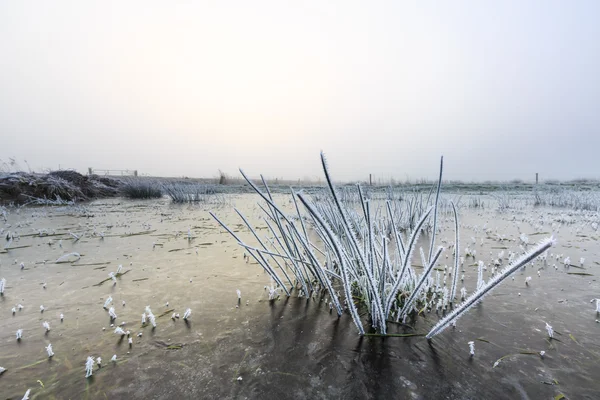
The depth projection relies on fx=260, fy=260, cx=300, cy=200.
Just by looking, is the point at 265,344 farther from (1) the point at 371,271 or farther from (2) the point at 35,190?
(2) the point at 35,190

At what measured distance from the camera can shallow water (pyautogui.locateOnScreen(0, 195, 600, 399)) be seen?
1182 mm

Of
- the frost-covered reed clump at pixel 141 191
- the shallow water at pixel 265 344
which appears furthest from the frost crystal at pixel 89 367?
the frost-covered reed clump at pixel 141 191

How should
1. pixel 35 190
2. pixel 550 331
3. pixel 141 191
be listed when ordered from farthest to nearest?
1. pixel 141 191
2. pixel 35 190
3. pixel 550 331

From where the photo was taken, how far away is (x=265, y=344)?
1514 millimetres

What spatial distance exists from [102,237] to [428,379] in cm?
481

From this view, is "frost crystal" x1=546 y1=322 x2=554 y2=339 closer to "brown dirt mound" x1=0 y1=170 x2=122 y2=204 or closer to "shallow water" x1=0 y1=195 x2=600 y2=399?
"shallow water" x1=0 y1=195 x2=600 y2=399

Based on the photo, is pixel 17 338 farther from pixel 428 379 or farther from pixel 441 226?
Result: pixel 441 226

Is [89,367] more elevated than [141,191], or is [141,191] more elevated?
[141,191]

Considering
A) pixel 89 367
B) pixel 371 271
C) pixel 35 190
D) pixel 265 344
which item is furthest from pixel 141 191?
pixel 371 271

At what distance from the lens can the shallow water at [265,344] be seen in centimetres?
118

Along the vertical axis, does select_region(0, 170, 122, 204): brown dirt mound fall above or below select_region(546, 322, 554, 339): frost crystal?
above

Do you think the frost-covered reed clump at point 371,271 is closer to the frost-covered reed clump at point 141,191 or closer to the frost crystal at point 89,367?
the frost crystal at point 89,367

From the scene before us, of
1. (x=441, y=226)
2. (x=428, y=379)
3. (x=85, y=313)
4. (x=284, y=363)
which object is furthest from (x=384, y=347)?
(x=441, y=226)

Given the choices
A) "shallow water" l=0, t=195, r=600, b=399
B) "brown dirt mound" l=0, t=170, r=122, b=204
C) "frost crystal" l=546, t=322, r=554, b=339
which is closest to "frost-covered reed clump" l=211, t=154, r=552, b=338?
"shallow water" l=0, t=195, r=600, b=399
